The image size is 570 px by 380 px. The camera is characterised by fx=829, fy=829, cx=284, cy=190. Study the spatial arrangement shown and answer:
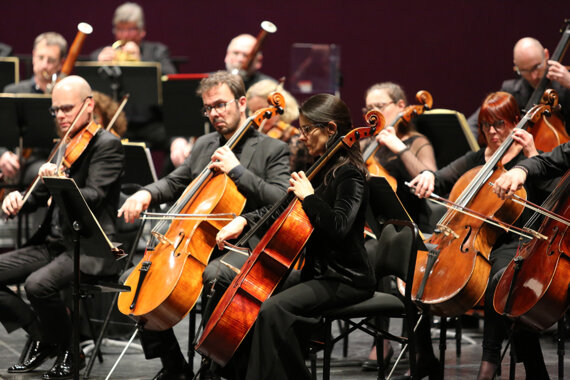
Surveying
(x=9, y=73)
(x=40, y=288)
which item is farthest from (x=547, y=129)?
(x=9, y=73)

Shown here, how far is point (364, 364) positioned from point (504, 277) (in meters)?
1.02

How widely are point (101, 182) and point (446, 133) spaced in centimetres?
179

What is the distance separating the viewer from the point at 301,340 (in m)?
2.88

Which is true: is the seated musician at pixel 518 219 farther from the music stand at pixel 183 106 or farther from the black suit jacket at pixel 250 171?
the music stand at pixel 183 106

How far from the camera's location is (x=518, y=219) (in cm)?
339

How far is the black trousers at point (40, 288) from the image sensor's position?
12.1 ft

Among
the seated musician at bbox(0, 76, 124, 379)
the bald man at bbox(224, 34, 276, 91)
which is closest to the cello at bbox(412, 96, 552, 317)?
the seated musician at bbox(0, 76, 124, 379)

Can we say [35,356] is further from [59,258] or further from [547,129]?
[547,129]

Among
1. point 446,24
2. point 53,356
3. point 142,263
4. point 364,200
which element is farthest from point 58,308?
point 446,24

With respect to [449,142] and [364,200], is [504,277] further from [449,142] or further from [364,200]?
[449,142]

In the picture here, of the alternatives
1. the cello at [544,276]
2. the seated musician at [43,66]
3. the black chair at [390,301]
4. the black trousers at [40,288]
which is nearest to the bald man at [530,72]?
the cello at [544,276]

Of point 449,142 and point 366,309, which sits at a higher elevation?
point 449,142

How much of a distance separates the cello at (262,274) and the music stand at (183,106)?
2.39 meters

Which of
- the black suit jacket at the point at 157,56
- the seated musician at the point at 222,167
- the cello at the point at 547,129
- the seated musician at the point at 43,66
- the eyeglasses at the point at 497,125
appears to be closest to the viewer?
the seated musician at the point at 222,167
